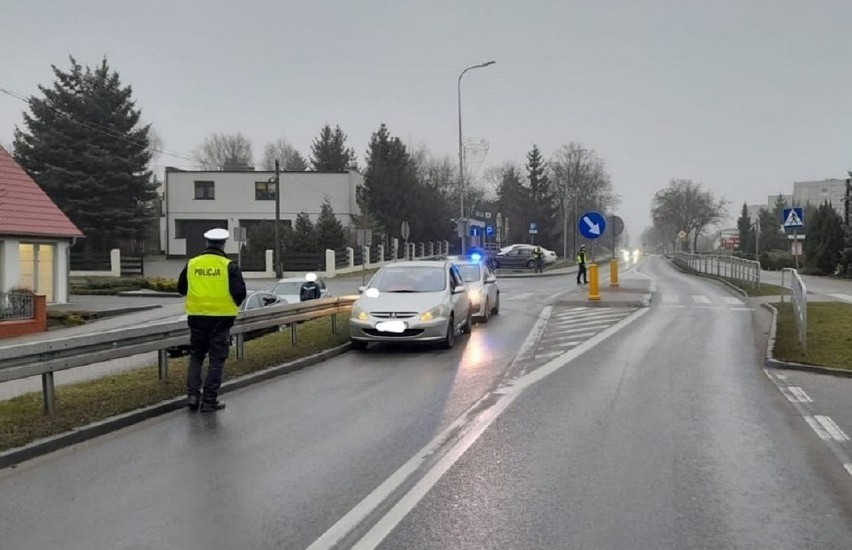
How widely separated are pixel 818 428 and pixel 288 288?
601 inches

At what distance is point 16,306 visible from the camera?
2148 cm

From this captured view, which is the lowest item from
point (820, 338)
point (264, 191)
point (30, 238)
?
point (820, 338)

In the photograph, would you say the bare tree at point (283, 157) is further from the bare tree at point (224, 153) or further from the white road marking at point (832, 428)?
the white road marking at point (832, 428)

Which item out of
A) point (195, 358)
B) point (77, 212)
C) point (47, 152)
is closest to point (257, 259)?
point (77, 212)

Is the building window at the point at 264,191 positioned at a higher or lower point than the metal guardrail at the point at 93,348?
higher

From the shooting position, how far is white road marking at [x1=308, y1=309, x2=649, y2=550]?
4.53m

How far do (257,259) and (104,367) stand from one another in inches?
1269

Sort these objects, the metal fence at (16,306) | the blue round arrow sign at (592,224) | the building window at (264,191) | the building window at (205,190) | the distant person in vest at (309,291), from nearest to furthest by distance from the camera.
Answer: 1. the distant person in vest at (309,291)
2. the metal fence at (16,306)
3. the blue round arrow sign at (592,224)
4. the building window at (264,191)
5. the building window at (205,190)

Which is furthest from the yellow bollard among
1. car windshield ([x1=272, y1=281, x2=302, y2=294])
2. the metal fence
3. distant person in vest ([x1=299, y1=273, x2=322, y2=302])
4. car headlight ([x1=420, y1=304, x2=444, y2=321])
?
the metal fence

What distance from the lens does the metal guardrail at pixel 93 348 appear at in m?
7.22

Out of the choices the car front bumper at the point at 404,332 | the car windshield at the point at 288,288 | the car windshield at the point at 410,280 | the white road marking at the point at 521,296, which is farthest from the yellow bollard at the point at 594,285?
the car front bumper at the point at 404,332

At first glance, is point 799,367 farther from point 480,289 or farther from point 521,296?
point 521,296

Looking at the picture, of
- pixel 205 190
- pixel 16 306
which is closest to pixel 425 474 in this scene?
pixel 16 306

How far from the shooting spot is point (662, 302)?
2397 centimetres
